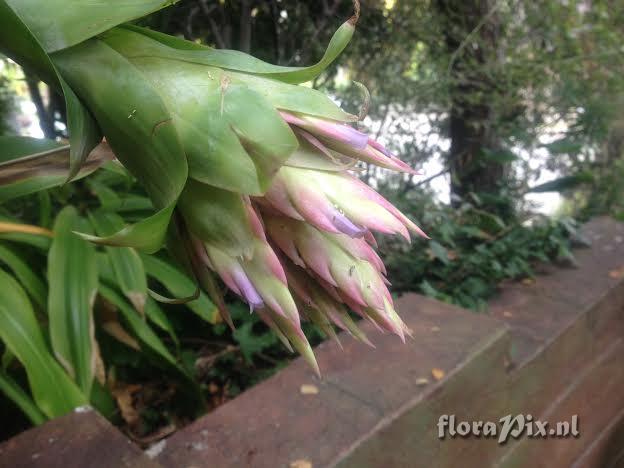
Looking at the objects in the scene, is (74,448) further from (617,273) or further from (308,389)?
(617,273)

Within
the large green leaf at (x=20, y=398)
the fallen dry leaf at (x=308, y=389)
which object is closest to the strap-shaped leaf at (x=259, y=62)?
the fallen dry leaf at (x=308, y=389)

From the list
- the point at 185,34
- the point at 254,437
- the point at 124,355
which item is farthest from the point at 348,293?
the point at 185,34

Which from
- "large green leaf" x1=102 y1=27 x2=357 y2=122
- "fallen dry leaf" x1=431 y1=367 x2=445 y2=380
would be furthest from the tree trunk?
"large green leaf" x1=102 y1=27 x2=357 y2=122

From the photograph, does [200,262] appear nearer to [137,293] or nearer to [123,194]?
[137,293]

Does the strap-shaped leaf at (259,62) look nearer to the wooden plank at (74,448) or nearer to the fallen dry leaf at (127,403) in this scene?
the wooden plank at (74,448)

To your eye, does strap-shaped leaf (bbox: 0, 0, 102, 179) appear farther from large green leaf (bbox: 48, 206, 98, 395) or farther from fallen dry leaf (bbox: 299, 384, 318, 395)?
large green leaf (bbox: 48, 206, 98, 395)

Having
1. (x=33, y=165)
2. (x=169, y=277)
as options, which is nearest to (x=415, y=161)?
(x=169, y=277)
